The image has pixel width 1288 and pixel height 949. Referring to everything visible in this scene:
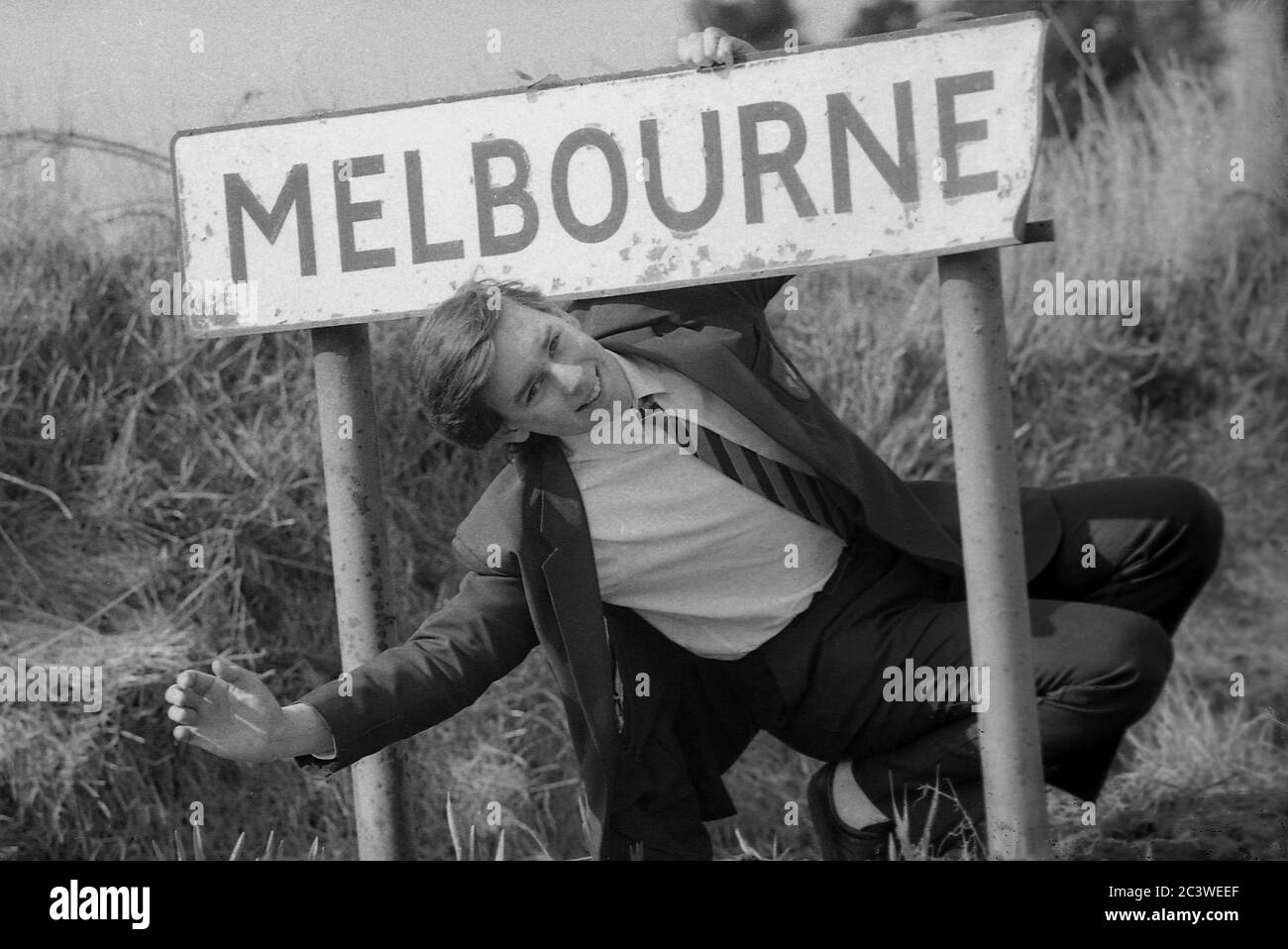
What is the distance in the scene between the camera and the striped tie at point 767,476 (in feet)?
6.68

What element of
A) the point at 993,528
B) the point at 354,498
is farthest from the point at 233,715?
the point at 993,528

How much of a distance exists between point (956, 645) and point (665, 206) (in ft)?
2.32

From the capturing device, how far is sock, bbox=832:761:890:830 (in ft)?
6.85

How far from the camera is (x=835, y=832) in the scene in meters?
2.12

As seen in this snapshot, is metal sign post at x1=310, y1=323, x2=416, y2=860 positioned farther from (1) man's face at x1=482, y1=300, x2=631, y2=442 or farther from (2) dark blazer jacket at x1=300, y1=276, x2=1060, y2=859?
(1) man's face at x1=482, y1=300, x2=631, y2=442

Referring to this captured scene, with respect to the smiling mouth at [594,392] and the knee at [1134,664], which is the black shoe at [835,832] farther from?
the smiling mouth at [594,392]

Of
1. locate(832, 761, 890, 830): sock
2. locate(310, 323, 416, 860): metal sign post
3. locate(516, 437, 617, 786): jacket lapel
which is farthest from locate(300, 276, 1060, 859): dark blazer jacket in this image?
locate(832, 761, 890, 830): sock

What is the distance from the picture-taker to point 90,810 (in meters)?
2.30

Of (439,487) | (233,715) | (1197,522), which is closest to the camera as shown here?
(233,715)

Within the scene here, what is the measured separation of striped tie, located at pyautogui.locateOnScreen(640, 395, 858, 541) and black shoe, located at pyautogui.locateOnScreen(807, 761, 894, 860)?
0.38m

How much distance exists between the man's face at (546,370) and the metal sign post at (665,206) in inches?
2.3

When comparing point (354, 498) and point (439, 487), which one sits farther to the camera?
point (439, 487)

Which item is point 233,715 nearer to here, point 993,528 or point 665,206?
point 665,206
